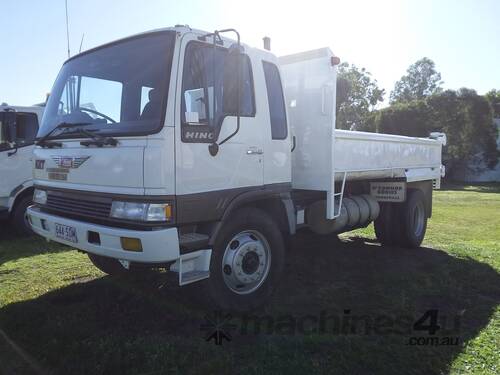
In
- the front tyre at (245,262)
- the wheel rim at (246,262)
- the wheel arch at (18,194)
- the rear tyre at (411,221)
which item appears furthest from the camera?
the wheel arch at (18,194)

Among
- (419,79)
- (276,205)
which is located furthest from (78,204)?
(419,79)

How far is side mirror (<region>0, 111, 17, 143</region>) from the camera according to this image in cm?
759

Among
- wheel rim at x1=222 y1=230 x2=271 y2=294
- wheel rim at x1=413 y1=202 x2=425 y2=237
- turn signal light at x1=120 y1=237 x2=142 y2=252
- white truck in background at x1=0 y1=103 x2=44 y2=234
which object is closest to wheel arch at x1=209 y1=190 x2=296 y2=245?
wheel rim at x1=222 y1=230 x2=271 y2=294

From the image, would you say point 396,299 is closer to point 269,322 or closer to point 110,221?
point 269,322

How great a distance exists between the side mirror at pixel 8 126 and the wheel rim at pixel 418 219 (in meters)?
7.14

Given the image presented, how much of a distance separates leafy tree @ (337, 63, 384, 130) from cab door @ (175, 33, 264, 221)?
1515 inches

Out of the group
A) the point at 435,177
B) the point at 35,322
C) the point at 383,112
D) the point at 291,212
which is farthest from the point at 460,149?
the point at 35,322

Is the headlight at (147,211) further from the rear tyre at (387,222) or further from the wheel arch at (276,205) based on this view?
the rear tyre at (387,222)

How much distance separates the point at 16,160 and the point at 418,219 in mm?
7181

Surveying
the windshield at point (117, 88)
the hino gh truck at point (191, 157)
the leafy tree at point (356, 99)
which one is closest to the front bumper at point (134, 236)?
the hino gh truck at point (191, 157)

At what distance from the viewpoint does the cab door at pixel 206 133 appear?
3551 mm

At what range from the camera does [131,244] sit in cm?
340

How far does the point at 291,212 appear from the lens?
4.70 m

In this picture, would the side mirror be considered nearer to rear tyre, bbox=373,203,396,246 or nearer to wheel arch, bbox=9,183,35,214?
wheel arch, bbox=9,183,35,214
